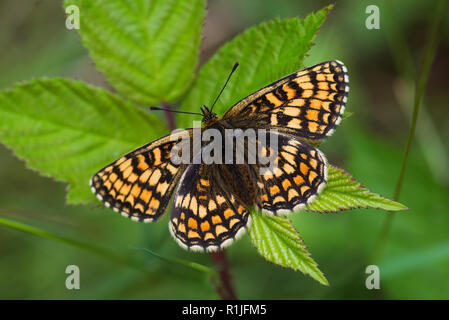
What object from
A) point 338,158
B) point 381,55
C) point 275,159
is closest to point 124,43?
point 275,159

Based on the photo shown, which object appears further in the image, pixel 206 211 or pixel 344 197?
pixel 206 211

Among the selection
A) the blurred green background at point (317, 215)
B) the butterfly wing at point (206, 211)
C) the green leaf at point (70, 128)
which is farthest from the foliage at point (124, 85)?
the butterfly wing at point (206, 211)

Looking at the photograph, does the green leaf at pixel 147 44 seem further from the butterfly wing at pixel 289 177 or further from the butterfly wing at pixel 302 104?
the butterfly wing at pixel 289 177

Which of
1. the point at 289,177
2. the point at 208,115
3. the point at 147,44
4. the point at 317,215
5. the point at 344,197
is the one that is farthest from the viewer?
the point at 317,215

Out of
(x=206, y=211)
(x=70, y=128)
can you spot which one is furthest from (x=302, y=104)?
(x=70, y=128)

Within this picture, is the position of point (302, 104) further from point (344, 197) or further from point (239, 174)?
point (344, 197)
